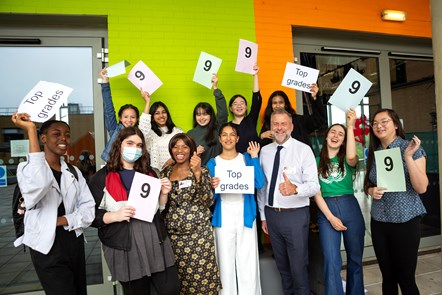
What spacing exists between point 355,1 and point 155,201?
397cm

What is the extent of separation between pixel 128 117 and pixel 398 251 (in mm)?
2463

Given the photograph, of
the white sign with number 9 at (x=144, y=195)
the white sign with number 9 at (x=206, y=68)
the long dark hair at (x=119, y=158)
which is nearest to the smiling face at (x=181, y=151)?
the long dark hair at (x=119, y=158)

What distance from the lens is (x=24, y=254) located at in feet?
10.7

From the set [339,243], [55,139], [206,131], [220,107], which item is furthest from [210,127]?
[339,243]

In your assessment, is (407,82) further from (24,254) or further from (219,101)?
(24,254)

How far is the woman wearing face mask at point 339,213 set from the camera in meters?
2.63

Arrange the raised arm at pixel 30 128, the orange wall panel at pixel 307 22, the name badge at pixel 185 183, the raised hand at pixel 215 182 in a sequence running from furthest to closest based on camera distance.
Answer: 1. the orange wall panel at pixel 307 22
2. the raised hand at pixel 215 182
3. the name badge at pixel 185 183
4. the raised arm at pixel 30 128

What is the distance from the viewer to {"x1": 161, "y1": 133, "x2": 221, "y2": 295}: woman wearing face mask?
2.38 meters

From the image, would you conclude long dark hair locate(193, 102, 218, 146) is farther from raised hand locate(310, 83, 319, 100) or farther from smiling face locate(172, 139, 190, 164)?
raised hand locate(310, 83, 319, 100)

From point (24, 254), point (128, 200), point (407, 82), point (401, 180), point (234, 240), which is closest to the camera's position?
point (128, 200)

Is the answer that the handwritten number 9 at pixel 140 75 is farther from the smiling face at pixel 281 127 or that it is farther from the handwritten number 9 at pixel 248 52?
the smiling face at pixel 281 127

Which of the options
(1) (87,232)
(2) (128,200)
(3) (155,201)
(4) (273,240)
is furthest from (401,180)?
(1) (87,232)

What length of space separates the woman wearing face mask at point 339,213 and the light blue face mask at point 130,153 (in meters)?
1.57

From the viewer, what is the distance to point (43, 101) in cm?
198
